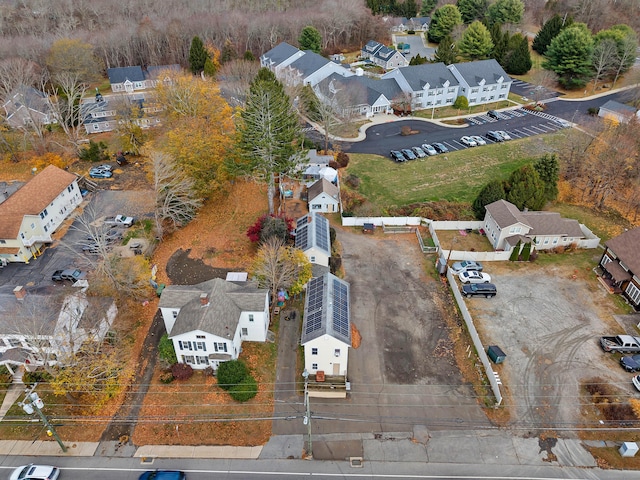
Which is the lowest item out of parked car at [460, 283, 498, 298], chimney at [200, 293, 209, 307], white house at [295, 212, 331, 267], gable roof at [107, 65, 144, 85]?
Result: parked car at [460, 283, 498, 298]

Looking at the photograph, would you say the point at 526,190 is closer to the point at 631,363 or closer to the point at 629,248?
the point at 629,248

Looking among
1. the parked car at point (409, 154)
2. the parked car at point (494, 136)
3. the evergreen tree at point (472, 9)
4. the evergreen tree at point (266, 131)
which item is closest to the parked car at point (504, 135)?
the parked car at point (494, 136)

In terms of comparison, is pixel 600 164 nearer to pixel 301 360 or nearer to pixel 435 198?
pixel 435 198

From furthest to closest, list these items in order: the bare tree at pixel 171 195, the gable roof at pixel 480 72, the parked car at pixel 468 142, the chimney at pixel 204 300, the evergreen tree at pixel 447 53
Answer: the evergreen tree at pixel 447 53 → the gable roof at pixel 480 72 → the parked car at pixel 468 142 → the bare tree at pixel 171 195 → the chimney at pixel 204 300

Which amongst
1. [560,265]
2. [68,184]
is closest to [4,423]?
[68,184]

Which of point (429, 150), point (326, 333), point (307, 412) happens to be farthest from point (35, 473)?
point (429, 150)

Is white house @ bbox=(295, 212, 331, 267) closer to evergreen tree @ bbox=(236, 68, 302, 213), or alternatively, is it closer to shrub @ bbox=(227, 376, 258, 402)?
evergreen tree @ bbox=(236, 68, 302, 213)

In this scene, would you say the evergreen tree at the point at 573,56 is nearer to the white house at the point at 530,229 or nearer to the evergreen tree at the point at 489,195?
the evergreen tree at the point at 489,195

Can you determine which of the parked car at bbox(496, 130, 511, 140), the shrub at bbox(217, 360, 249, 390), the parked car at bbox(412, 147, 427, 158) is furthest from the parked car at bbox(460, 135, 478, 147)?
the shrub at bbox(217, 360, 249, 390)
